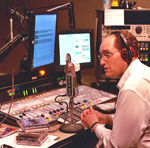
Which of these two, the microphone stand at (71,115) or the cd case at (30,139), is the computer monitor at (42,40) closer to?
the microphone stand at (71,115)

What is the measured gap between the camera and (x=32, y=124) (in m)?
1.45

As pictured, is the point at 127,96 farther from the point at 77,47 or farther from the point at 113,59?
the point at 77,47

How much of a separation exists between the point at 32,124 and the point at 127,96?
55 cm

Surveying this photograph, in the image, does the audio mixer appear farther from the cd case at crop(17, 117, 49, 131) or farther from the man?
the man

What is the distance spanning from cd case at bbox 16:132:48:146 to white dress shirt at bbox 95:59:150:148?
0.36 m

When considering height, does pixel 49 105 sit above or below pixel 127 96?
below

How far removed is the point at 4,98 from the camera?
1875mm

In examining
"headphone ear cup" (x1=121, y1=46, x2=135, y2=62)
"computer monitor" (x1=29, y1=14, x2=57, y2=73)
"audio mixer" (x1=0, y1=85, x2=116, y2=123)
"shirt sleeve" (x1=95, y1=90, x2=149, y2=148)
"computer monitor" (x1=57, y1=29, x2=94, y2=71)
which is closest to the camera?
"shirt sleeve" (x1=95, y1=90, x2=149, y2=148)

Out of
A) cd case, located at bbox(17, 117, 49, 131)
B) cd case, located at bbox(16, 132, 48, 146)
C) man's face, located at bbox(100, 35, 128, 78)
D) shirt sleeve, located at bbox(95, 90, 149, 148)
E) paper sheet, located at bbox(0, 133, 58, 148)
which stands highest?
man's face, located at bbox(100, 35, 128, 78)

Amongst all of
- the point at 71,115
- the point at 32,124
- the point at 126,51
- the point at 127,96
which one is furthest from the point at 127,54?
the point at 32,124

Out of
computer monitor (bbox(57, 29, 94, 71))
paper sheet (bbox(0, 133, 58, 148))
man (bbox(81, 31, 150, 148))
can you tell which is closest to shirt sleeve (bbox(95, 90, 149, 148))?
man (bbox(81, 31, 150, 148))

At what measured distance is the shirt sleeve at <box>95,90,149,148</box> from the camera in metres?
1.18

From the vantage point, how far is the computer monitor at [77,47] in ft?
7.52

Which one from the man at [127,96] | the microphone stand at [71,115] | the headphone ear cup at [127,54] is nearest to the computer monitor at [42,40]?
the microphone stand at [71,115]
